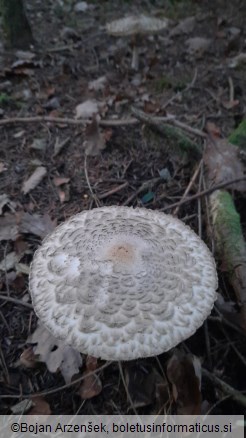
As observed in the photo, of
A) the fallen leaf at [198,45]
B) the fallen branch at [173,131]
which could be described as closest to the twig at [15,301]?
the fallen branch at [173,131]

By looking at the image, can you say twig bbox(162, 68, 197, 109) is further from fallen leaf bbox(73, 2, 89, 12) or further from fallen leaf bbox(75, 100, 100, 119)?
fallen leaf bbox(73, 2, 89, 12)

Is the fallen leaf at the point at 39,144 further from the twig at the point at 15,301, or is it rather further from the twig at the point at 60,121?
the twig at the point at 15,301

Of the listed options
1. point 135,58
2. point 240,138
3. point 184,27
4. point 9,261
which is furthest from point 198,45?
point 9,261

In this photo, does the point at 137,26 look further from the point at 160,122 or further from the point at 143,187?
the point at 143,187

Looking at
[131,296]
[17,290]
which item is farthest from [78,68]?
[131,296]

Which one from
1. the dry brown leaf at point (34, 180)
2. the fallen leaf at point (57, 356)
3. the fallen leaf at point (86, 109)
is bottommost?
the fallen leaf at point (57, 356)

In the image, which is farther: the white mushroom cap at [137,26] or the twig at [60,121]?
the white mushroom cap at [137,26]
